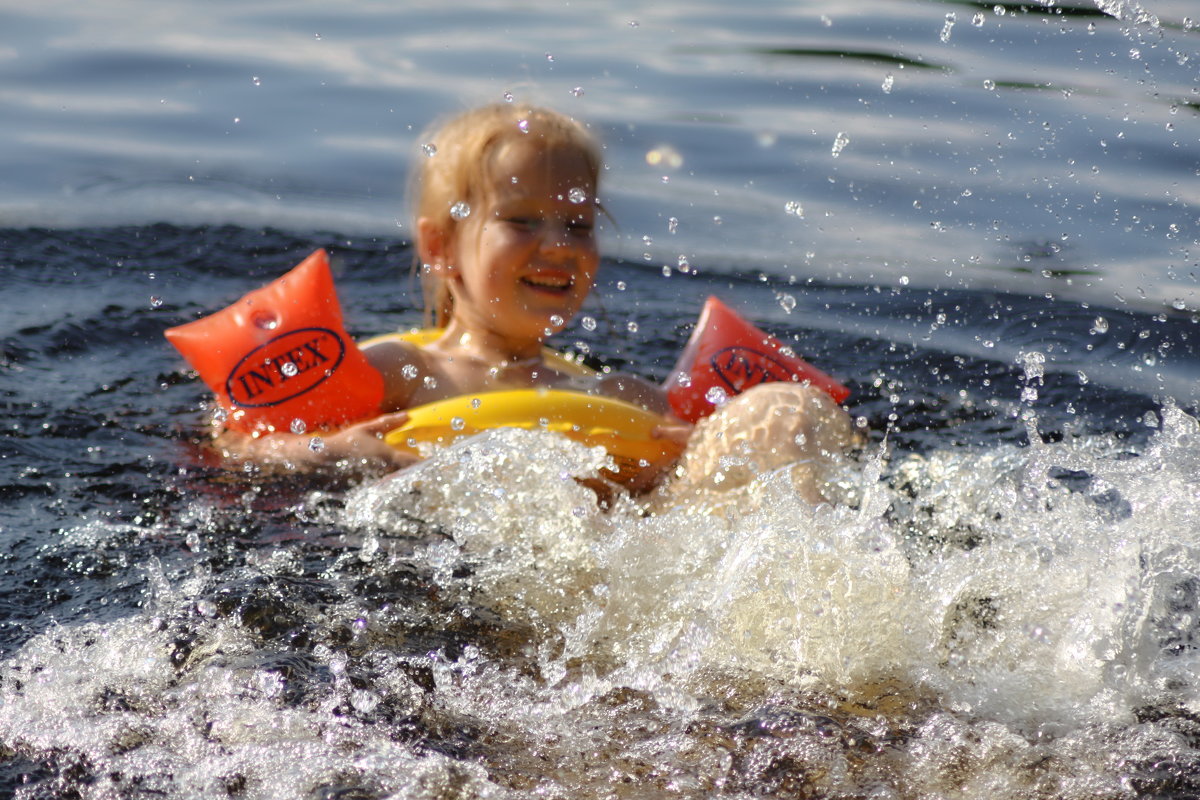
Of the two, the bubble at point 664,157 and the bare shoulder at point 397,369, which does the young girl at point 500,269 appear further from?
the bubble at point 664,157

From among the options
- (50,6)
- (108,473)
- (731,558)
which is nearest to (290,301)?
(108,473)

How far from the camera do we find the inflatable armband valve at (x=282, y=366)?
3854mm

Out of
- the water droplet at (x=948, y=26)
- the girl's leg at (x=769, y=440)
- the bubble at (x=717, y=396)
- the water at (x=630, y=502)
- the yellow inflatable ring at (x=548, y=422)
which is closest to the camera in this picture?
the water at (x=630, y=502)

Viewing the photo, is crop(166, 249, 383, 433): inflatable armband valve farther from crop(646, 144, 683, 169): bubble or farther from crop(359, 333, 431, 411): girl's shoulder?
crop(646, 144, 683, 169): bubble

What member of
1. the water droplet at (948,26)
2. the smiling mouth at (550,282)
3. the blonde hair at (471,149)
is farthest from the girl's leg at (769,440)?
the water droplet at (948,26)

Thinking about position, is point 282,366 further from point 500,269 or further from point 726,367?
point 726,367

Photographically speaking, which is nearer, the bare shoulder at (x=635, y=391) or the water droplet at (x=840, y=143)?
the bare shoulder at (x=635, y=391)

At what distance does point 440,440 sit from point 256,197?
328 centimetres

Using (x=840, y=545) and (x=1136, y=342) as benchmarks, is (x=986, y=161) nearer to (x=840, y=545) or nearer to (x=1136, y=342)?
(x=1136, y=342)

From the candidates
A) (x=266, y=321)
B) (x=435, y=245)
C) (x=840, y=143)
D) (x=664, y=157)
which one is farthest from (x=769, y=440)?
(x=840, y=143)

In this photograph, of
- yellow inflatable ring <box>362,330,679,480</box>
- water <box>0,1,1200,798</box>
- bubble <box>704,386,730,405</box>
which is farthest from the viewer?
bubble <box>704,386,730,405</box>

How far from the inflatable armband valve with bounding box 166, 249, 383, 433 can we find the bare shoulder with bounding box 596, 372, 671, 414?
0.65 metres

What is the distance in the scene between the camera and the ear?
411cm

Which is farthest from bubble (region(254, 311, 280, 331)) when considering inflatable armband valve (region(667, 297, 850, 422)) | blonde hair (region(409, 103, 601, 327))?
inflatable armband valve (region(667, 297, 850, 422))
